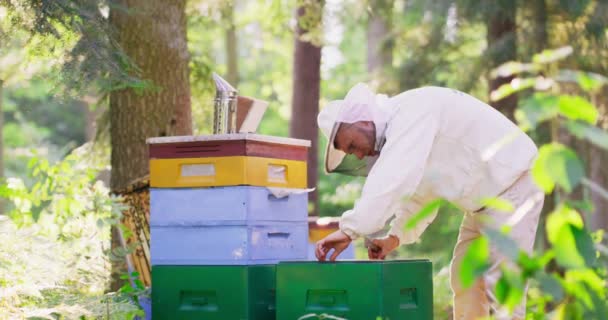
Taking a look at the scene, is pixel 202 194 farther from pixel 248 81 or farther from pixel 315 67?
pixel 248 81

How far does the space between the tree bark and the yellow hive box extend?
160cm

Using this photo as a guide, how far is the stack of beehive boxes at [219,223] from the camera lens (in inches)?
159

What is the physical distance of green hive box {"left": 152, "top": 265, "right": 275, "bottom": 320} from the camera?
3994 millimetres

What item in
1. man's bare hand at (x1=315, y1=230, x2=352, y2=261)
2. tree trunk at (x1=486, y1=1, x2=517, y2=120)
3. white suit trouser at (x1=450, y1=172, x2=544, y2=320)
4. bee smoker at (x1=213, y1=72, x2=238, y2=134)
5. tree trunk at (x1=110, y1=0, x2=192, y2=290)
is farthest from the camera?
tree trunk at (x1=486, y1=1, x2=517, y2=120)

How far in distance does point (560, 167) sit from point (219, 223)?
2.51 m

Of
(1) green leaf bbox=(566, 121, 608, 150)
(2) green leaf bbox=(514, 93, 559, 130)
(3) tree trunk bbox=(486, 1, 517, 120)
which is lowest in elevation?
(1) green leaf bbox=(566, 121, 608, 150)

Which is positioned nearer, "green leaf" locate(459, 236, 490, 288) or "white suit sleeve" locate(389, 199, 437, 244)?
"green leaf" locate(459, 236, 490, 288)

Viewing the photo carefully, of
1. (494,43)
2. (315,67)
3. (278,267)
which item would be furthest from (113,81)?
(494,43)

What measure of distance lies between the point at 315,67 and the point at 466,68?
1.81 m

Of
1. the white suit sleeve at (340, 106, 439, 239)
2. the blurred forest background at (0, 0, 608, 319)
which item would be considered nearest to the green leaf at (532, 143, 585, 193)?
the blurred forest background at (0, 0, 608, 319)

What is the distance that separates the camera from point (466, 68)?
10.2 m

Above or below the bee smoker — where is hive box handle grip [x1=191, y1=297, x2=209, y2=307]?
below

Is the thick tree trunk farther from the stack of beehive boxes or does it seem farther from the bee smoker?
the stack of beehive boxes

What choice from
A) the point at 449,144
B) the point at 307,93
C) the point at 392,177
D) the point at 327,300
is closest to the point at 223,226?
the point at 327,300
